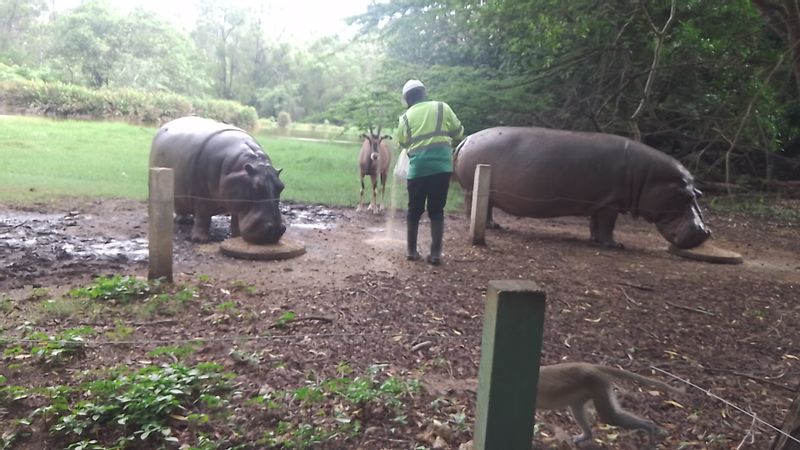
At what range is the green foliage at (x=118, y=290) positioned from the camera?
4918mm

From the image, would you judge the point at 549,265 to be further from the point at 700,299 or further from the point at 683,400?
the point at 683,400

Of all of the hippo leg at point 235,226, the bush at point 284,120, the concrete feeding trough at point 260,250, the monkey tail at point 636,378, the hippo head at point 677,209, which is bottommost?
the concrete feeding trough at point 260,250

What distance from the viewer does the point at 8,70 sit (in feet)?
57.2

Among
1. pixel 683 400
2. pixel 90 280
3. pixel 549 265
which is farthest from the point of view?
pixel 549 265

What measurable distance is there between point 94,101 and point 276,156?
20.1 ft

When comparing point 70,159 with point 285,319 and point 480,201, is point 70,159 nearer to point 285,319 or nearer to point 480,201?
point 480,201

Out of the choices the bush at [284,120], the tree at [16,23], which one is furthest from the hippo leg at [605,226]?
the tree at [16,23]

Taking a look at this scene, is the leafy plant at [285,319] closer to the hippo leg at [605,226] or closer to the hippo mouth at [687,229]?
the hippo leg at [605,226]

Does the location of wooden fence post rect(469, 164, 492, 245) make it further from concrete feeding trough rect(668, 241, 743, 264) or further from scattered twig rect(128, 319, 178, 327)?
scattered twig rect(128, 319, 178, 327)

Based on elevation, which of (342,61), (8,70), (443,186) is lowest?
(443,186)

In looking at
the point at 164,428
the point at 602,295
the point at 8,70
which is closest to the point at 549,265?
the point at 602,295

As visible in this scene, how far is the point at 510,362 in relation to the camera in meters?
1.93

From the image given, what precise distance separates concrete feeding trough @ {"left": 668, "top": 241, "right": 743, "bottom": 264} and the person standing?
3.82m

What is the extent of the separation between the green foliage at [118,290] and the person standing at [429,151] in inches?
115
